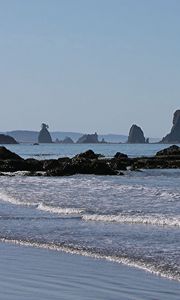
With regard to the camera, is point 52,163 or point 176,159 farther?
point 176,159

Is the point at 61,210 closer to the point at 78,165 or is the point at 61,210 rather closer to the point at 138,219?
the point at 138,219

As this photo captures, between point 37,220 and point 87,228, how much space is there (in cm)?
255

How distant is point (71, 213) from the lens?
21.7m

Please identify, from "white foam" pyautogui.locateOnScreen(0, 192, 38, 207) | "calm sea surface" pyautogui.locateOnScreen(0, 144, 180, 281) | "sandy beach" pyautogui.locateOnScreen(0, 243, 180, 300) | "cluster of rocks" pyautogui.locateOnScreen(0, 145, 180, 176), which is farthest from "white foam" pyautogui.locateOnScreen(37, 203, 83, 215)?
"cluster of rocks" pyautogui.locateOnScreen(0, 145, 180, 176)

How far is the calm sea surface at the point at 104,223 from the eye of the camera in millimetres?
13750

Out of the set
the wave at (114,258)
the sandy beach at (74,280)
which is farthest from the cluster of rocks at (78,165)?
the sandy beach at (74,280)

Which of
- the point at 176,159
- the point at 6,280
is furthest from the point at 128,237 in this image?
the point at 176,159

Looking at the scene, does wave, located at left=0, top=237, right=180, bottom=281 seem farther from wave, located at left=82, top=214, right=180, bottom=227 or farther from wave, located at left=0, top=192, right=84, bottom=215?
wave, located at left=0, top=192, right=84, bottom=215

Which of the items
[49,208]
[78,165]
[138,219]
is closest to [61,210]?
[49,208]

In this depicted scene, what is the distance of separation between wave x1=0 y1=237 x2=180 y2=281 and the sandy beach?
208mm

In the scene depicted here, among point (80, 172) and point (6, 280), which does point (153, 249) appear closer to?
point (6, 280)

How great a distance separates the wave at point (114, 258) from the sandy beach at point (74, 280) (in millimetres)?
208

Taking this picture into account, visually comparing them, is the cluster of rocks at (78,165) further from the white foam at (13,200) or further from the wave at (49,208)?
the wave at (49,208)

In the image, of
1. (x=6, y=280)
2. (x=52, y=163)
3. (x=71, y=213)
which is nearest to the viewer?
(x=6, y=280)
